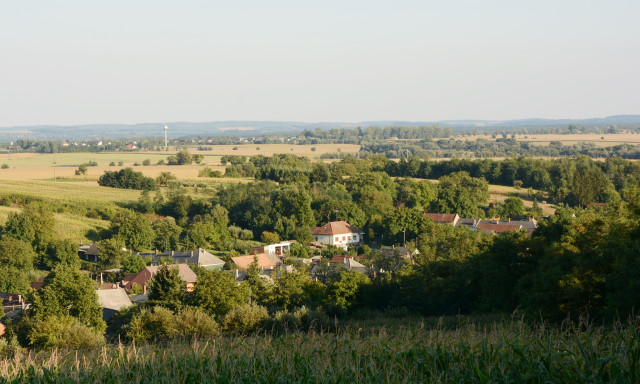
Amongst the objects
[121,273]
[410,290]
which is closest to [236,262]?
[121,273]

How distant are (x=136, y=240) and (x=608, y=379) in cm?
4507

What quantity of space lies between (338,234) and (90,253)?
1966 centimetres

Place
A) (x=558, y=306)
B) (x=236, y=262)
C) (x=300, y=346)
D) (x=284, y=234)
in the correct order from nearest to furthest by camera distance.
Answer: (x=300, y=346)
(x=558, y=306)
(x=236, y=262)
(x=284, y=234)

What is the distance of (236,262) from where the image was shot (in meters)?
43.8

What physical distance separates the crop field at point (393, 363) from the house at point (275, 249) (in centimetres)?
4054

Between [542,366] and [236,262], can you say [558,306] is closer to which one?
[542,366]

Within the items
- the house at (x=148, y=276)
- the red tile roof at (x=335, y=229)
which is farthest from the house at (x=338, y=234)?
the house at (x=148, y=276)

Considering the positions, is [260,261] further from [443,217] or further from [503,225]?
[443,217]

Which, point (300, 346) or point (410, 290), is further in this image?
point (410, 290)

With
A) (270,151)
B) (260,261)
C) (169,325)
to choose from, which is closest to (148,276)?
(260,261)

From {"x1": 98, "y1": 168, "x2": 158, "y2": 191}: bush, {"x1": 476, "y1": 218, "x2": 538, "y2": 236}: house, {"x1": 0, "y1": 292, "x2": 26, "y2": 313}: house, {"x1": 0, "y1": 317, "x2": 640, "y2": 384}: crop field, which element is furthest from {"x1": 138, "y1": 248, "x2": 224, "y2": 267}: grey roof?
{"x1": 0, "y1": 317, "x2": 640, "y2": 384}: crop field

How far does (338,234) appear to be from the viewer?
56.3 m

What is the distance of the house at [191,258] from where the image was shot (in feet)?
139

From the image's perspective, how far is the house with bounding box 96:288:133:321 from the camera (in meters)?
28.5
